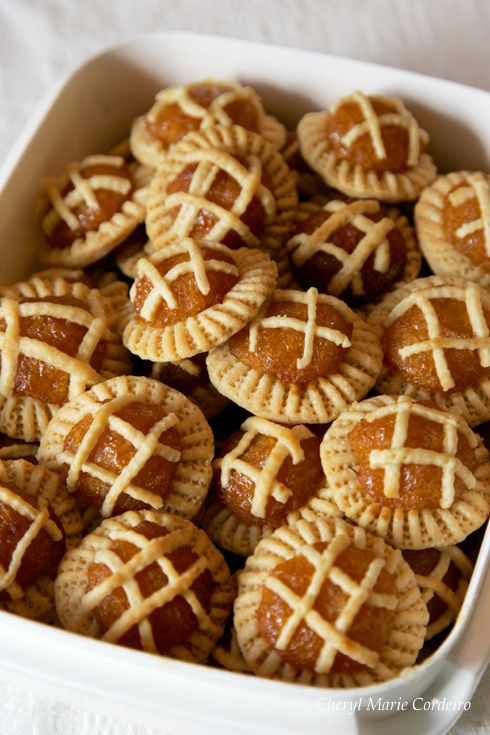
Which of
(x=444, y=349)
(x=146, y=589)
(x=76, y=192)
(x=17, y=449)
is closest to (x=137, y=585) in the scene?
(x=146, y=589)

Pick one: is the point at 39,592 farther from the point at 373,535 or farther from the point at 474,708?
the point at 474,708

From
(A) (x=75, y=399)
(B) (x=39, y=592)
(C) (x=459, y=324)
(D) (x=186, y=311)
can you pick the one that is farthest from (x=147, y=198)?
(B) (x=39, y=592)

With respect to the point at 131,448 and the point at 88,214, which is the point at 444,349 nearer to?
the point at 131,448

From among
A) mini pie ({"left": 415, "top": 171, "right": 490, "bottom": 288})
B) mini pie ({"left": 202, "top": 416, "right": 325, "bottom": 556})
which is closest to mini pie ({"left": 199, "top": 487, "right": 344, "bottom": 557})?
mini pie ({"left": 202, "top": 416, "right": 325, "bottom": 556})

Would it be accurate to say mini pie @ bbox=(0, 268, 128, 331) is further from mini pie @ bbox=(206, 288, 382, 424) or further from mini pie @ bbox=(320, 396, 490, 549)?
mini pie @ bbox=(320, 396, 490, 549)

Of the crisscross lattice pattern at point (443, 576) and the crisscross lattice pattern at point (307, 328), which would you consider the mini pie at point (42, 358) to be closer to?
the crisscross lattice pattern at point (307, 328)

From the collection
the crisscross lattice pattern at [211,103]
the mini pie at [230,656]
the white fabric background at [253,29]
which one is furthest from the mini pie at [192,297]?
the white fabric background at [253,29]
